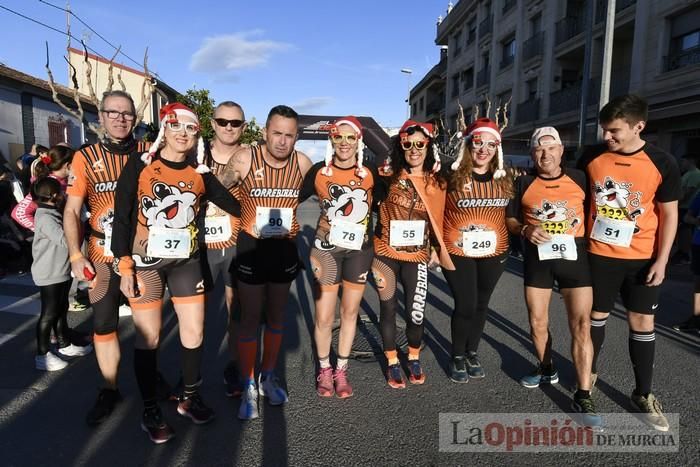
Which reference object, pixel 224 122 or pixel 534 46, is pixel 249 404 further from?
pixel 534 46

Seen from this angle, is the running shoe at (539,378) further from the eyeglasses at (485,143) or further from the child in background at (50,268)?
the child in background at (50,268)

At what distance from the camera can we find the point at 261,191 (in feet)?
10.00

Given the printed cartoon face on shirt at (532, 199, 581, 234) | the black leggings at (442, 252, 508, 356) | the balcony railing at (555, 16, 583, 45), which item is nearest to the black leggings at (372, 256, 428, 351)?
the black leggings at (442, 252, 508, 356)

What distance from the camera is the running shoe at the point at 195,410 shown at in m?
2.88

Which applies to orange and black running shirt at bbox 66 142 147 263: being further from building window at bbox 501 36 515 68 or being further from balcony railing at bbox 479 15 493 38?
balcony railing at bbox 479 15 493 38

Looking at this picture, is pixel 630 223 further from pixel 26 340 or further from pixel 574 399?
pixel 26 340

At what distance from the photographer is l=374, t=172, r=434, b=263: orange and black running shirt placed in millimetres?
3375

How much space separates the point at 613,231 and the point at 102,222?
353 centimetres

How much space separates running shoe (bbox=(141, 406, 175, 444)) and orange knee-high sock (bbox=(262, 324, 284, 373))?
801 millimetres

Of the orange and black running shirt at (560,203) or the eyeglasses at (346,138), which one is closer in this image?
Result: the orange and black running shirt at (560,203)

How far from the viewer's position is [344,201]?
320cm

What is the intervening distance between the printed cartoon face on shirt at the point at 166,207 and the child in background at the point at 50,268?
1.79m

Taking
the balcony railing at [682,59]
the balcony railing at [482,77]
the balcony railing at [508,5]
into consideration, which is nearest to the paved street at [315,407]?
the balcony railing at [682,59]

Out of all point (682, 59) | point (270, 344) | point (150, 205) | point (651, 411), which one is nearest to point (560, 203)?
point (651, 411)
